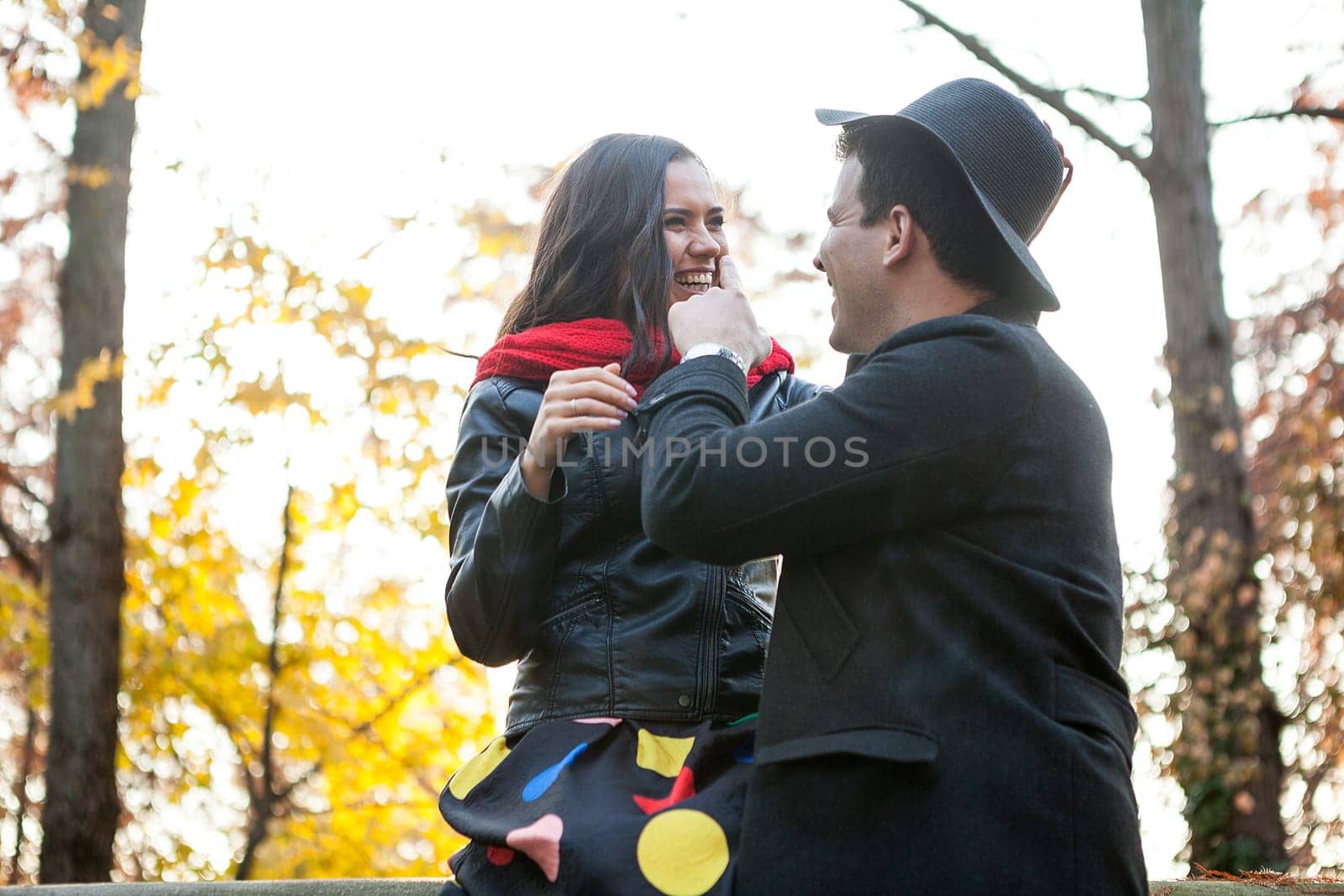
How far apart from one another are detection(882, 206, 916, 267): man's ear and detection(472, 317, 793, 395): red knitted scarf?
0.40 meters

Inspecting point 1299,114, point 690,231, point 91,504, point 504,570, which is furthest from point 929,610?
point 1299,114

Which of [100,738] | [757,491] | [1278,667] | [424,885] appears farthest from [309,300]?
[1278,667]

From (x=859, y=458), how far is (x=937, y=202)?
48cm

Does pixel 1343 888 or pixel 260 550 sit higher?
pixel 260 550

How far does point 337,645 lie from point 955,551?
4.44m

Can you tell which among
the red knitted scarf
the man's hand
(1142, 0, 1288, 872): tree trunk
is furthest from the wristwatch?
(1142, 0, 1288, 872): tree trunk

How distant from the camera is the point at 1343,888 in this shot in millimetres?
2559

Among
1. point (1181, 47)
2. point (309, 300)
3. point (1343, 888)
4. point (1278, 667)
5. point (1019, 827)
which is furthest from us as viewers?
point (1181, 47)

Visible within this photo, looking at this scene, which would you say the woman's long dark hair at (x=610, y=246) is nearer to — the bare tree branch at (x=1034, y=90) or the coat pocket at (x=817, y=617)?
the coat pocket at (x=817, y=617)

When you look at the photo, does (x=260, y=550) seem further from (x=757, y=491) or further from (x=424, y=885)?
(x=757, y=491)

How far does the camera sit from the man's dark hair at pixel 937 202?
6.07ft

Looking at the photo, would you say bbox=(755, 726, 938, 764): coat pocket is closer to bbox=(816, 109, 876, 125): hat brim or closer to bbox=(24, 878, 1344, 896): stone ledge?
bbox=(816, 109, 876, 125): hat brim

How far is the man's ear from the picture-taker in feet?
6.15

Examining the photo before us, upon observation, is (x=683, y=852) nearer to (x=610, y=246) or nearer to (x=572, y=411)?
(x=572, y=411)
